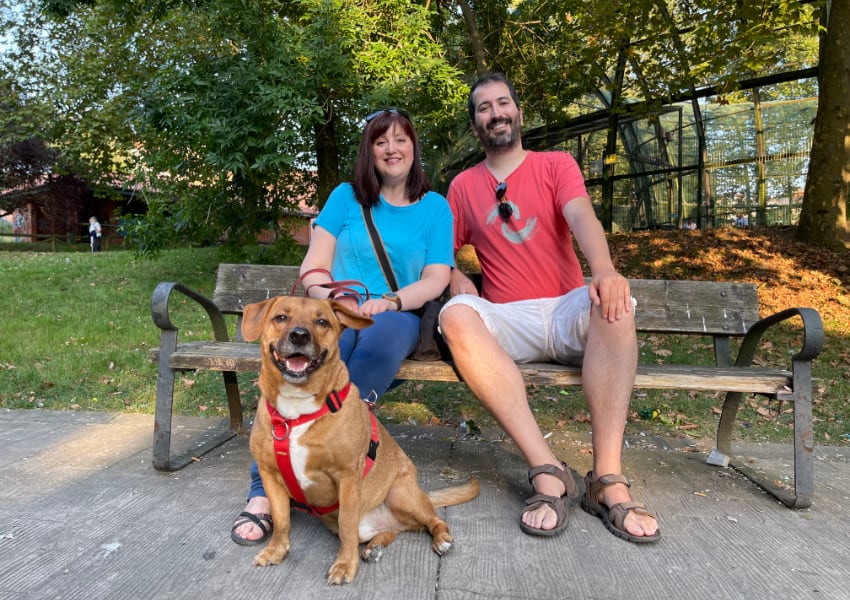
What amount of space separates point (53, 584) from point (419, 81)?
22.6 feet

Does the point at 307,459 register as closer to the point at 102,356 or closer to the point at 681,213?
the point at 102,356

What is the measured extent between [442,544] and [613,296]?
132 cm

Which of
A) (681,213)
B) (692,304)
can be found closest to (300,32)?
(692,304)

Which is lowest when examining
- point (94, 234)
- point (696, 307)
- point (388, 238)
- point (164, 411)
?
point (164, 411)

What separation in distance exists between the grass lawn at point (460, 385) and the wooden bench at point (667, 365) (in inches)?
38.2

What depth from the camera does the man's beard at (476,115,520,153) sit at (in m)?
3.36

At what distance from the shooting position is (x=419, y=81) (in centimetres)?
772

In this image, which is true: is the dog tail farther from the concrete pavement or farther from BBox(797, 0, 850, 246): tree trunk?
BBox(797, 0, 850, 246): tree trunk

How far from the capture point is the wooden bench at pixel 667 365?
298cm

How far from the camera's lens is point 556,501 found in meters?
2.69

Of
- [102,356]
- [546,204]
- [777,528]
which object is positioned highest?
[546,204]

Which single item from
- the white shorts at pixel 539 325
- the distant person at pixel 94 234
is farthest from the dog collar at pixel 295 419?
the distant person at pixel 94 234

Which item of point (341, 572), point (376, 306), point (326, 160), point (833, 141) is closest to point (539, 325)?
point (376, 306)

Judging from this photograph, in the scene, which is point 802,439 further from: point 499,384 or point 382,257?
point 382,257
